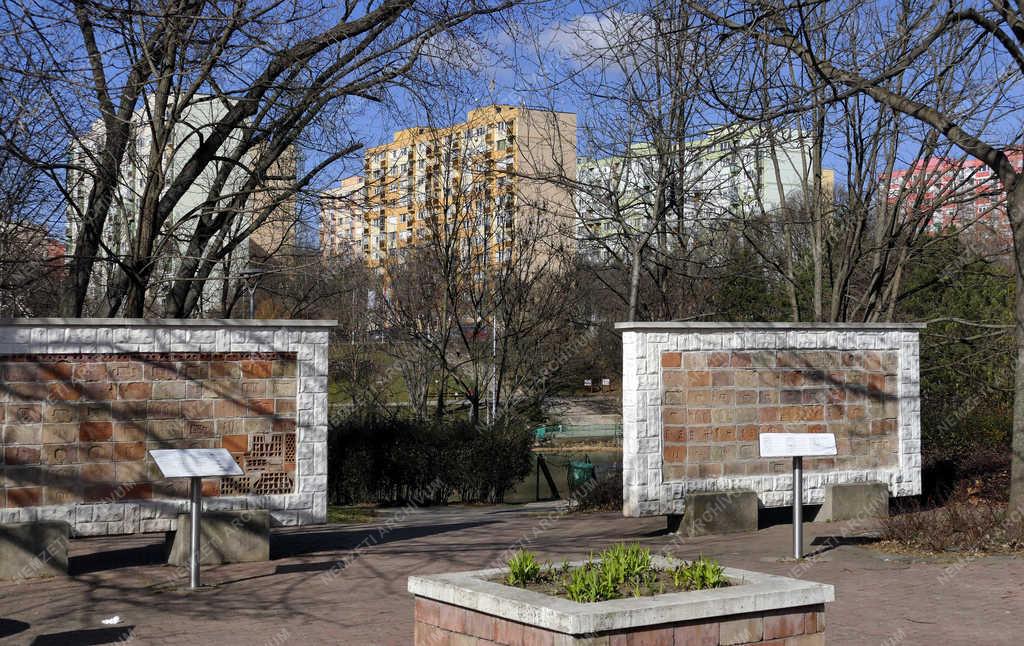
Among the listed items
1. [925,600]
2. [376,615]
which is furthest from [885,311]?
[376,615]

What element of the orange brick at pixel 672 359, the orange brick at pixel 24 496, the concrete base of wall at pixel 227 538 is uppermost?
the orange brick at pixel 672 359

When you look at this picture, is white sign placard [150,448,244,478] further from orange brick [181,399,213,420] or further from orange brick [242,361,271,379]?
orange brick [242,361,271,379]

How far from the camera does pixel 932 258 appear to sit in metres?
23.3

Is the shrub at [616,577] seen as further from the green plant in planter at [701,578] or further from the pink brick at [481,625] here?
the pink brick at [481,625]

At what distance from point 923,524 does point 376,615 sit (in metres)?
6.36

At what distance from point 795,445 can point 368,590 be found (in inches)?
183

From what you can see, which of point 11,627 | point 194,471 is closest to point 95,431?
point 194,471

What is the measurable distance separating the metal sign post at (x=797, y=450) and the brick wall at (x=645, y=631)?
530 cm

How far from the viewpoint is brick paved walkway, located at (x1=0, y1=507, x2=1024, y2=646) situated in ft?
27.8

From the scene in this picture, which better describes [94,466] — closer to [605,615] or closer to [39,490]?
[39,490]

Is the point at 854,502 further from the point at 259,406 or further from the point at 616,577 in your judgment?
the point at 616,577

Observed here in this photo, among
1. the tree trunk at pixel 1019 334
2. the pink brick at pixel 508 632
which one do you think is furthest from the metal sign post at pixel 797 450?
the pink brick at pixel 508 632

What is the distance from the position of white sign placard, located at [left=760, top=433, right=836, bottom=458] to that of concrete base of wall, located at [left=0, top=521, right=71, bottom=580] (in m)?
7.07

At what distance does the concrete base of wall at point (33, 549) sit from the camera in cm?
1078
